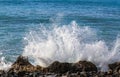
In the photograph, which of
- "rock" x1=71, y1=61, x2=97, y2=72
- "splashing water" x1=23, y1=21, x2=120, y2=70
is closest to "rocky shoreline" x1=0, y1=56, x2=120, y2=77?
"rock" x1=71, y1=61, x2=97, y2=72

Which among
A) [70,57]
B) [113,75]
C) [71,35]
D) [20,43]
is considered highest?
[20,43]

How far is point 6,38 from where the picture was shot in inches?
1094

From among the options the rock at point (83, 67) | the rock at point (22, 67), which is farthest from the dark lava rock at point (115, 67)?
the rock at point (22, 67)

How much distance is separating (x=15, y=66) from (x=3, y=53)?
6.87 meters

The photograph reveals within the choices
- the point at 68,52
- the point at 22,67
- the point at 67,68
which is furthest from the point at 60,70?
the point at 68,52

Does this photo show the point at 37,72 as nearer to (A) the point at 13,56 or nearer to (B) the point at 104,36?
(A) the point at 13,56

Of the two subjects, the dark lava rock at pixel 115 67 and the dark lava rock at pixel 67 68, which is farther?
the dark lava rock at pixel 67 68

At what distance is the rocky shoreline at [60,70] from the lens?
14633mm

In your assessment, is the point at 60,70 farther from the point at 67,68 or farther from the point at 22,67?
the point at 22,67

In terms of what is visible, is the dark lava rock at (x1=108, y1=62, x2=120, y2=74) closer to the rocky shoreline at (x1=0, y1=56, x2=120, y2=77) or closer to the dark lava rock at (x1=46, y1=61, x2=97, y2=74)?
the rocky shoreline at (x1=0, y1=56, x2=120, y2=77)

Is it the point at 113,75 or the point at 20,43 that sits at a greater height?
the point at 20,43

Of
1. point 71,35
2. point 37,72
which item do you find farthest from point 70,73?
point 71,35

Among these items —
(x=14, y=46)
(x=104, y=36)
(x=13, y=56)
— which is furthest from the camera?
(x=104, y=36)

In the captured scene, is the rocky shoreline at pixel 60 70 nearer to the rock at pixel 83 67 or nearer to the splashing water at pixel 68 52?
the rock at pixel 83 67
